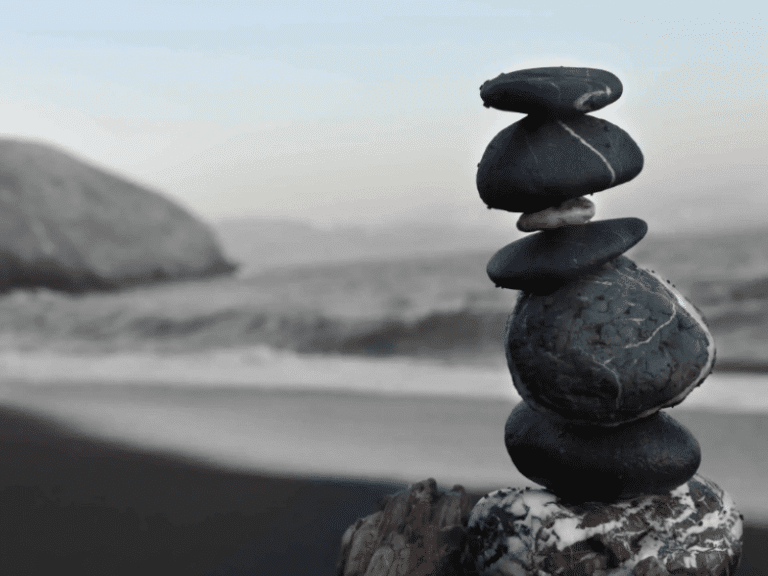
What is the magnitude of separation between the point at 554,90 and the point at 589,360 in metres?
1.12

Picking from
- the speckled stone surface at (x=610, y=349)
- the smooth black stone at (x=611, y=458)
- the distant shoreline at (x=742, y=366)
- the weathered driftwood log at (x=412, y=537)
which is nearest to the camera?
the speckled stone surface at (x=610, y=349)

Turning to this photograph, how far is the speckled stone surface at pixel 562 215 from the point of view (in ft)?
10.3

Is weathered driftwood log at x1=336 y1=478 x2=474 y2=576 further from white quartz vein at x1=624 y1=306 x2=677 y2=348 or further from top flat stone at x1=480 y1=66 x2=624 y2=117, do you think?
top flat stone at x1=480 y1=66 x2=624 y2=117

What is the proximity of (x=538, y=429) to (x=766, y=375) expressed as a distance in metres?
8.12

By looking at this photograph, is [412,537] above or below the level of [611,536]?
below

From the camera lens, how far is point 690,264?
19.0 metres

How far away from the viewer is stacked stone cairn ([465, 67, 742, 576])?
119 inches

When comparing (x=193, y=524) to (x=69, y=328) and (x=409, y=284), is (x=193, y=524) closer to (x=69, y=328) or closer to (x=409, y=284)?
(x=69, y=328)

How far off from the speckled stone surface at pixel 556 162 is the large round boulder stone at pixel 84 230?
23340mm

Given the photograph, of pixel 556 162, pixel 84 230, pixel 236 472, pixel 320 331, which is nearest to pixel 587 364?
pixel 556 162

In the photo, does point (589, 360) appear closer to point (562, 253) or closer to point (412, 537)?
point (562, 253)

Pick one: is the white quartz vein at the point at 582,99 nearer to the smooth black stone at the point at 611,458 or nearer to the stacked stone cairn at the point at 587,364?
the stacked stone cairn at the point at 587,364

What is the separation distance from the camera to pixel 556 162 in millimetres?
3047

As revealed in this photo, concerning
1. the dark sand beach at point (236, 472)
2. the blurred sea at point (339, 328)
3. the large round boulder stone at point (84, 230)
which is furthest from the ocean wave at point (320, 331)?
the large round boulder stone at point (84, 230)
